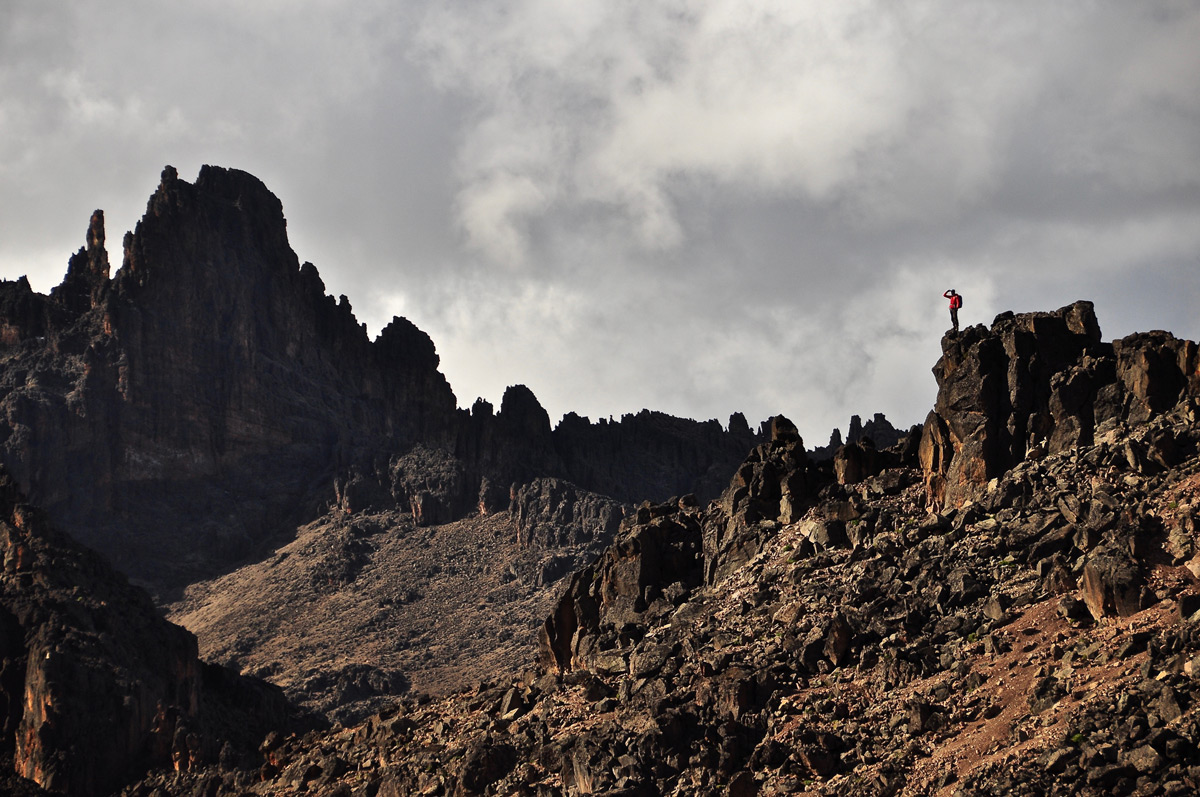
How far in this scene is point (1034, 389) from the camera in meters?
72.7

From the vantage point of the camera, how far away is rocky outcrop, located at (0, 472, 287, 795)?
121125 millimetres

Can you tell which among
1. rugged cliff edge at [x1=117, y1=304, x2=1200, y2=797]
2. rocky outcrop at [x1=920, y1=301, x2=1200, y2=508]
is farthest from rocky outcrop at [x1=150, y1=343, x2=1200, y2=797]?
rocky outcrop at [x1=920, y1=301, x2=1200, y2=508]

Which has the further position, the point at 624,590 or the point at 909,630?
the point at 624,590

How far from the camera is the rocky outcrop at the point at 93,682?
121m

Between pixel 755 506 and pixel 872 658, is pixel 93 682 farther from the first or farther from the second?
pixel 872 658

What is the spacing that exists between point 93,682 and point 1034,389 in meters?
83.8

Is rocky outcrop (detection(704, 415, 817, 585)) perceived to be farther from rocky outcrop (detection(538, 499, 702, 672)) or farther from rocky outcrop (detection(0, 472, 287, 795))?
rocky outcrop (detection(0, 472, 287, 795))

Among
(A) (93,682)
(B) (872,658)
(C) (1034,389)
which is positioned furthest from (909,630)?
(A) (93,682)

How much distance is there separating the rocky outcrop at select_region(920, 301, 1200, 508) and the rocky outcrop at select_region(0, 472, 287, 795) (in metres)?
69.7

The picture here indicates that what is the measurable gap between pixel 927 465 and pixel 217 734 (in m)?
76.3

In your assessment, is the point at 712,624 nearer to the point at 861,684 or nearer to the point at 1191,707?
the point at 861,684

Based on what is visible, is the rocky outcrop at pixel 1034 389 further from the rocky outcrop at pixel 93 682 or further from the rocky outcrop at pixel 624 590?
the rocky outcrop at pixel 93 682

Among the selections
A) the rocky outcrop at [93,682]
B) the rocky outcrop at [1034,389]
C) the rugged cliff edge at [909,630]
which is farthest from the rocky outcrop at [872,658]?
the rocky outcrop at [93,682]

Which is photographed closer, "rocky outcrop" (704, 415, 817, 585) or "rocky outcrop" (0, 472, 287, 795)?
"rocky outcrop" (704, 415, 817, 585)
